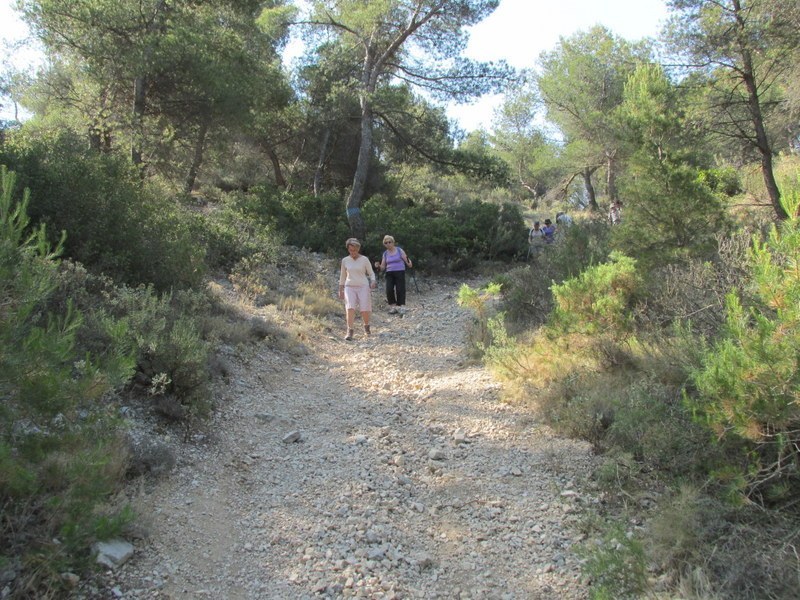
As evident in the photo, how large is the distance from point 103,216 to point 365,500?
5.42 metres

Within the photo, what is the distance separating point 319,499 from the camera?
413cm

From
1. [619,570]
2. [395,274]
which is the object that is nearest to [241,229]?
[395,274]

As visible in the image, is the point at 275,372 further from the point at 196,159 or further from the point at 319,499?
the point at 196,159

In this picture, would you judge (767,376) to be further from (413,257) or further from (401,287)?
(413,257)

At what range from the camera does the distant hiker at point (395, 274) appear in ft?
33.6

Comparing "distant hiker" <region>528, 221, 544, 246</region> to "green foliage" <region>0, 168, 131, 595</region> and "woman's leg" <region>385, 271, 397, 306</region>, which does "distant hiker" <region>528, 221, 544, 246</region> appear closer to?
"woman's leg" <region>385, 271, 397, 306</region>

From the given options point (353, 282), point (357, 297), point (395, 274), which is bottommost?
point (357, 297)

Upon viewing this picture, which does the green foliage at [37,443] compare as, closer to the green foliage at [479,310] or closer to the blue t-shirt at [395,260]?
the green foliage at [479,310]

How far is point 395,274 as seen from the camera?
1075 centimetres

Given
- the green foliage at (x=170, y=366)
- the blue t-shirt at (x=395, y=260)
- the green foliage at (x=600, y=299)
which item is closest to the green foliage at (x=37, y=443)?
the green foliage at (x=170, y=366)

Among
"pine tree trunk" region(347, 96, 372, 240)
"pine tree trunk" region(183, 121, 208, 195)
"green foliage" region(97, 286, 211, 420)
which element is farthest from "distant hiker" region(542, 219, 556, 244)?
"green foliage" region(97, 286, 211, 420)

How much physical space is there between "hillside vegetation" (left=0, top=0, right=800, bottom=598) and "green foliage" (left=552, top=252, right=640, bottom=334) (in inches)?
1.1

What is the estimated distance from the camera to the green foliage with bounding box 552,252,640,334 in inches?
246

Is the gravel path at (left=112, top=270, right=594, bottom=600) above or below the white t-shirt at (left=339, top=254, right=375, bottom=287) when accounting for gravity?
below
